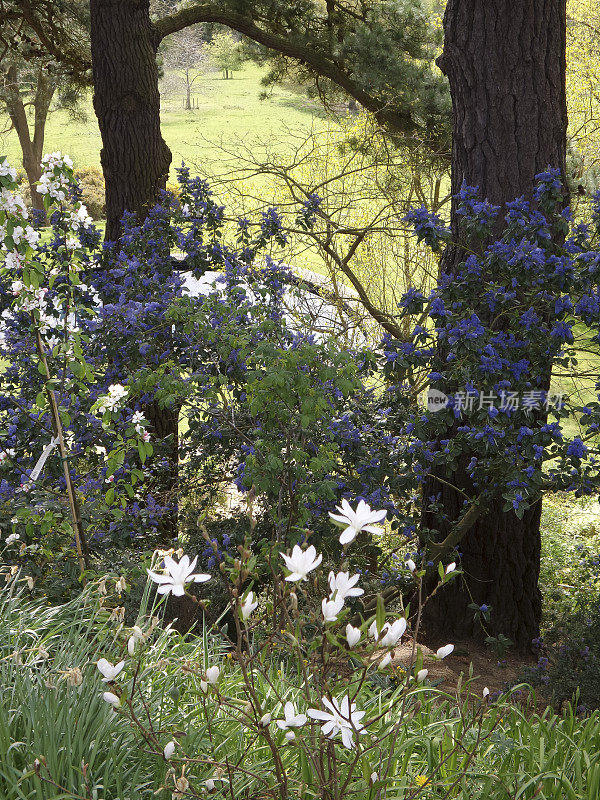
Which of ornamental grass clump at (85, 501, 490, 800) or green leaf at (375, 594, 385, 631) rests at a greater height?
green leaf at (375, 594, 385, 631)

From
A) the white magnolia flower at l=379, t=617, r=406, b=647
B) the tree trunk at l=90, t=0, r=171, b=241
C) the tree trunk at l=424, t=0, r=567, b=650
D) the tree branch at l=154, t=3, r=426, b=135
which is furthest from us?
the tree branch at l=154, t=3, r=426, b=135

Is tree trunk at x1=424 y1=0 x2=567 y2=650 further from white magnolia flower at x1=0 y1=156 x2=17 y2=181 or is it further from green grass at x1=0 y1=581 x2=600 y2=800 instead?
white magnolia flower at x1=0 y1=156 x2=17 y2=181

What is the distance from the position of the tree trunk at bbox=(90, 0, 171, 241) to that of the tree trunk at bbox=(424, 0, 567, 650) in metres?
2.71

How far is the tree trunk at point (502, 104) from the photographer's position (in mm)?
3943

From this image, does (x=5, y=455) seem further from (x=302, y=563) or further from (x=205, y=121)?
(x=205, y=121)

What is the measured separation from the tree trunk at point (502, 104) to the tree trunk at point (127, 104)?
2.71 m

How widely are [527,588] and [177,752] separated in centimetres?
291

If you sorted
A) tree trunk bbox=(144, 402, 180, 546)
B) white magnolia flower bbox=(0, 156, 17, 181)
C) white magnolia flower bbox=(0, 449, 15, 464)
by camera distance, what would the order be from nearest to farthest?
white magnolia flower bbox=(0, 156, 17, 181) < white magnolia flower bbox=(0, 449, 15, 464) < tree trunk bbox=(144, 402, 180, 546)

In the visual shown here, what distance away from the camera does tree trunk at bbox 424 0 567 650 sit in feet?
12.9

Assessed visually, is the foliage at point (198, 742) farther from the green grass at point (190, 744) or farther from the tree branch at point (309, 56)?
the tree branch at point (309, 56)

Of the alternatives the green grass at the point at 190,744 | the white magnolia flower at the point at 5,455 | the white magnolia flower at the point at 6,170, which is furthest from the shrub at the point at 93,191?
the green grass at the point at 190,744

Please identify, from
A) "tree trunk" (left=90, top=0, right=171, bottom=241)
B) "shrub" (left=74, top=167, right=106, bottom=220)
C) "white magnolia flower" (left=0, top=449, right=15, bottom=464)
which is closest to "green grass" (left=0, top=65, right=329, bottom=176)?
"shrub" (left=74, top=167, right=106, bottom=220)

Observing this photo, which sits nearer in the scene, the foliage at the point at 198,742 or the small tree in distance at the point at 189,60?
the foliage at the point at 198,742

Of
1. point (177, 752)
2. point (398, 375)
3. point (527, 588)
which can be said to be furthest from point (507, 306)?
point (177, 752)
